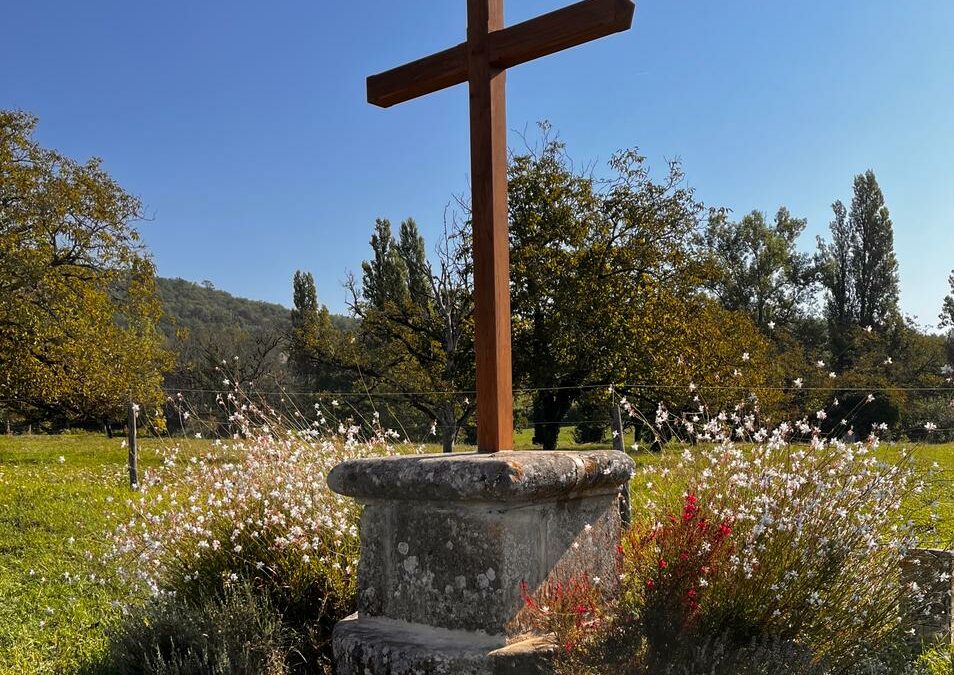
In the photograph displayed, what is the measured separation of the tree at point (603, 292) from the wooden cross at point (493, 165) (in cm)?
1260

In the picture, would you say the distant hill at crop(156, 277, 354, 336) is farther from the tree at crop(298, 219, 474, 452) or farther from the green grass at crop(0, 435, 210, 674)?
the green grass at crop(0, 435, 210, 674)

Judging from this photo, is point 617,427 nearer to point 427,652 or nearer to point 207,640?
point 207,640

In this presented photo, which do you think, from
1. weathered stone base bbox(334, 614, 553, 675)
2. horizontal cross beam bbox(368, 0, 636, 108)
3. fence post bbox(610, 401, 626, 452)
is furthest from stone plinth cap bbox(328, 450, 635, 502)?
fence post bbox(610, 401, 626, 452)

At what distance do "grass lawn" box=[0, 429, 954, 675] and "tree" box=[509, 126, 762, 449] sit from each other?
6.03 meters

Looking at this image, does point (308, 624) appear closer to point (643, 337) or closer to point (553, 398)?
point (643, 337)

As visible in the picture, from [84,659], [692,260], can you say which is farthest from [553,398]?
[84,659]

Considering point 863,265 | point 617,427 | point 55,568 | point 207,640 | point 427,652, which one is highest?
point 863,265

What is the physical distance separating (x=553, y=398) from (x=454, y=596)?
1549cm

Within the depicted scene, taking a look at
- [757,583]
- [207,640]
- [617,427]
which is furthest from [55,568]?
[757,583]

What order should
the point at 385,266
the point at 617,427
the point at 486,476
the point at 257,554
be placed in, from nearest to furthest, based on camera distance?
the point at 486,476
the point at 257,554
the point at 617,427
the point at 385,266

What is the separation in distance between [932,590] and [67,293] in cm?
A: 1666

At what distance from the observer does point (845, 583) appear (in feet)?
10.8

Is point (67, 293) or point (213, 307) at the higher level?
point (213, 307)

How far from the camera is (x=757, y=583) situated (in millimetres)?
3057
